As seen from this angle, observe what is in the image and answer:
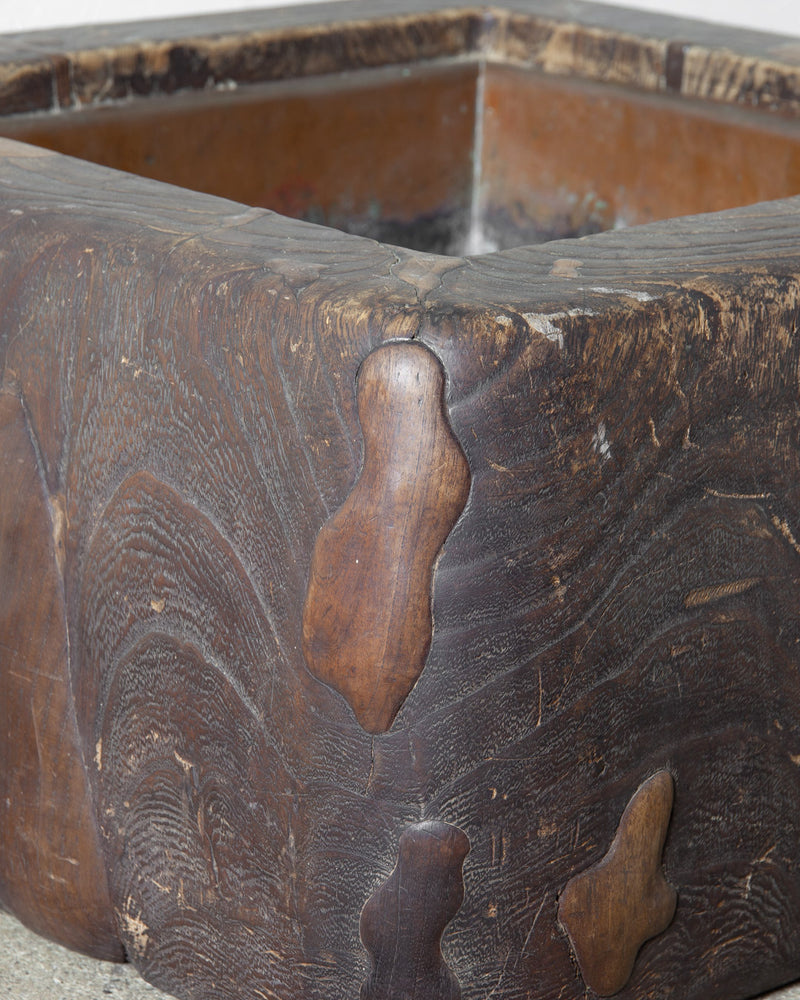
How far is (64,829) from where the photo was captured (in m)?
1.16

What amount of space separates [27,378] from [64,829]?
1.14 ft

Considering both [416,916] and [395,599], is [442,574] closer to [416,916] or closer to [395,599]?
[395,599]

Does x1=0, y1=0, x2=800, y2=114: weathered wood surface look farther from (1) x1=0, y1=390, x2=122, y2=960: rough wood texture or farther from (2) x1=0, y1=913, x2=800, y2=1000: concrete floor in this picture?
(2) x1=0, y1=913, x2=800, y2=1000: concrete floor

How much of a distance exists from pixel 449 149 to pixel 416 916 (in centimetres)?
104

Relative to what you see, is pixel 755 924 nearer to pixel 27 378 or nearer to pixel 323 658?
pixel 323 658

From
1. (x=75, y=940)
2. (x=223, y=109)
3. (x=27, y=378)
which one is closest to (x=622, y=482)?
(x=27, y=378)

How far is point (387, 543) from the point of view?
0.91m

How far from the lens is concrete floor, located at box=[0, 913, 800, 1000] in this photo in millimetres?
1145

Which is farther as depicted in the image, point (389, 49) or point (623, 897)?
point (389, 49)

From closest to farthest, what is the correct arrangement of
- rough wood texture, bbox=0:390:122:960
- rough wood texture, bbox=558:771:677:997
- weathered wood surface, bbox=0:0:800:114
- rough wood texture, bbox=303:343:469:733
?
rough wood texture, bbox=303:343:469:733, rough wood texture, bbox=558:771:677:997, rough wood texture, bbox=0:390:122:960, weathered wood surface, bbox=0:0:800:114

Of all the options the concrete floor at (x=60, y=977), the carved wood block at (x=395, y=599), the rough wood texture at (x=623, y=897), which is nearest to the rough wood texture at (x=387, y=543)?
the carved wood block at (x=395, y=599)

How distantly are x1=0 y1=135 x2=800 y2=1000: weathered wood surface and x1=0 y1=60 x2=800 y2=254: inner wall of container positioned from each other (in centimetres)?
40

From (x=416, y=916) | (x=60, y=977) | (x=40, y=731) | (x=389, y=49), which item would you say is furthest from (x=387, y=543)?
(x=389, y=49)

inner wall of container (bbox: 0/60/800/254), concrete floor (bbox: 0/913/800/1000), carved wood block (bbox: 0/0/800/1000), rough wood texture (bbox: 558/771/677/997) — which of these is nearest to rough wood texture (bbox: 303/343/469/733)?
carved wood block (bbox: 0/0/800/1000)
